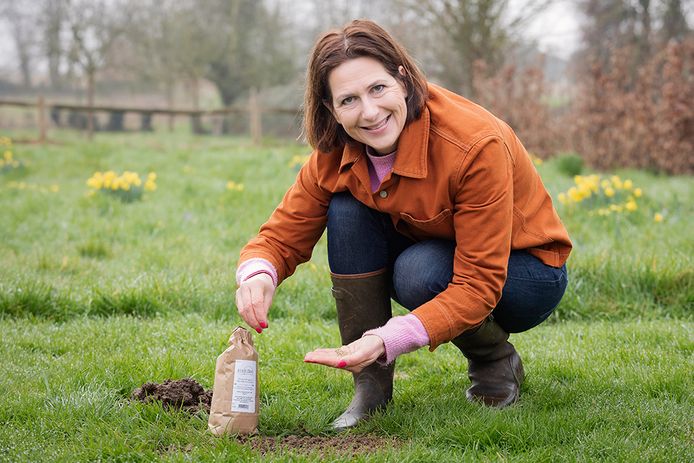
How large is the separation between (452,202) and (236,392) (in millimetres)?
889

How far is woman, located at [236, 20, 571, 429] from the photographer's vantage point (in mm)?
2152

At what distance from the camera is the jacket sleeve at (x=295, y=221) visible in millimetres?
2521

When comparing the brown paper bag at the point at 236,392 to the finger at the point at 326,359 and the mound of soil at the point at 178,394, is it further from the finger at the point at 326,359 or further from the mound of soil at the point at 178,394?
the finger at the point at 326,359

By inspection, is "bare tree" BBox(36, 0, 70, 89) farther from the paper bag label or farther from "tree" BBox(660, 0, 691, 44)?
the paper bag label

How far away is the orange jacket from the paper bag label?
37 centimetres

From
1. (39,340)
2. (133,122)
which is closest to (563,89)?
(39,340)

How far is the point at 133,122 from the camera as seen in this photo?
78.6 ft

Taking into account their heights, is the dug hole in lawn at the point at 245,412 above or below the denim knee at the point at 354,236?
below

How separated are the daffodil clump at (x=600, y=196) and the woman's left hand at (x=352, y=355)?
3978 mm

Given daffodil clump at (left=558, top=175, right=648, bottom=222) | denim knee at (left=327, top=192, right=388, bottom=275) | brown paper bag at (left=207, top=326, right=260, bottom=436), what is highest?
denim knee at (left=327, top=192, right=388, bottom=275)

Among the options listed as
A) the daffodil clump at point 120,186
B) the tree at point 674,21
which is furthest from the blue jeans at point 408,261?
the tree at point 674,21

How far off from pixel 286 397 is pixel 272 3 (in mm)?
22708

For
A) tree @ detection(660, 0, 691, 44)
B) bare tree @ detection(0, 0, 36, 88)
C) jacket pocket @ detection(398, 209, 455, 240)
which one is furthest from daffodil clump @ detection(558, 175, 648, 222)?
bare tree @ detection(0, 0, 36, 88)

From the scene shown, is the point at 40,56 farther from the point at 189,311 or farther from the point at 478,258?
the point at 478,258
